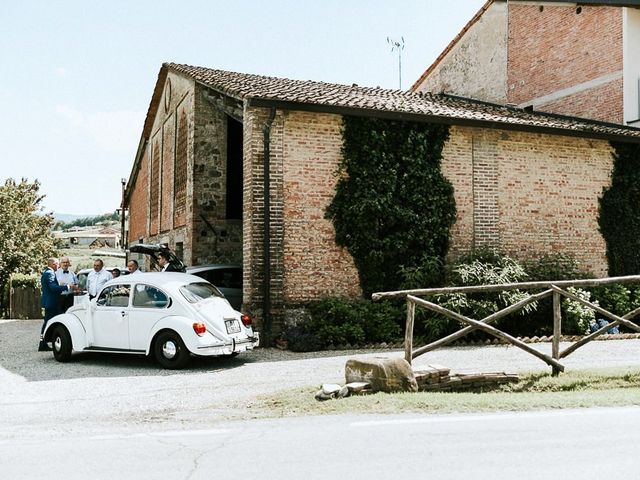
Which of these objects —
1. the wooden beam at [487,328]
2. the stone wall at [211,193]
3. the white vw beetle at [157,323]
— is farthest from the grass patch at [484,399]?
the stone wall at [211,193]

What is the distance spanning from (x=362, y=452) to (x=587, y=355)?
24.2 ft

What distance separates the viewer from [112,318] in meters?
10.9

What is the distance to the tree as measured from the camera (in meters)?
25.6

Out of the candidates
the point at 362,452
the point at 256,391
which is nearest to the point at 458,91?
the point at 256,391

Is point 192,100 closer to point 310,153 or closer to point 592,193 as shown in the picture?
point 310,153

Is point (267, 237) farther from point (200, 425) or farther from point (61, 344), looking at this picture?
point (200, 425)

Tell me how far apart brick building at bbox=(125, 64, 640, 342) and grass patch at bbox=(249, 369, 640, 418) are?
5.48 meters

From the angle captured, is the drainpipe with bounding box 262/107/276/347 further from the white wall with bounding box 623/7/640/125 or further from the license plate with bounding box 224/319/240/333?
the white wall with bounding box 623/7/640/125

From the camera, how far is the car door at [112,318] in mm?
10766

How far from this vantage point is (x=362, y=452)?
16.6ft

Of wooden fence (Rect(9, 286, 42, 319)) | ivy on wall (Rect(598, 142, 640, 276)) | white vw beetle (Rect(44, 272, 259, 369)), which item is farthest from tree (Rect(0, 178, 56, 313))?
ivy on wall (Rect(598, 142, 640, 276))

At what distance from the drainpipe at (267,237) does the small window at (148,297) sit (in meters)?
2.82

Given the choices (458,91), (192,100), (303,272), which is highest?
(458,91)

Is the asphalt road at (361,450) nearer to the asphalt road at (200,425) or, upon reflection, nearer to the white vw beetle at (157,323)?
the asphalt road at (200,425)
